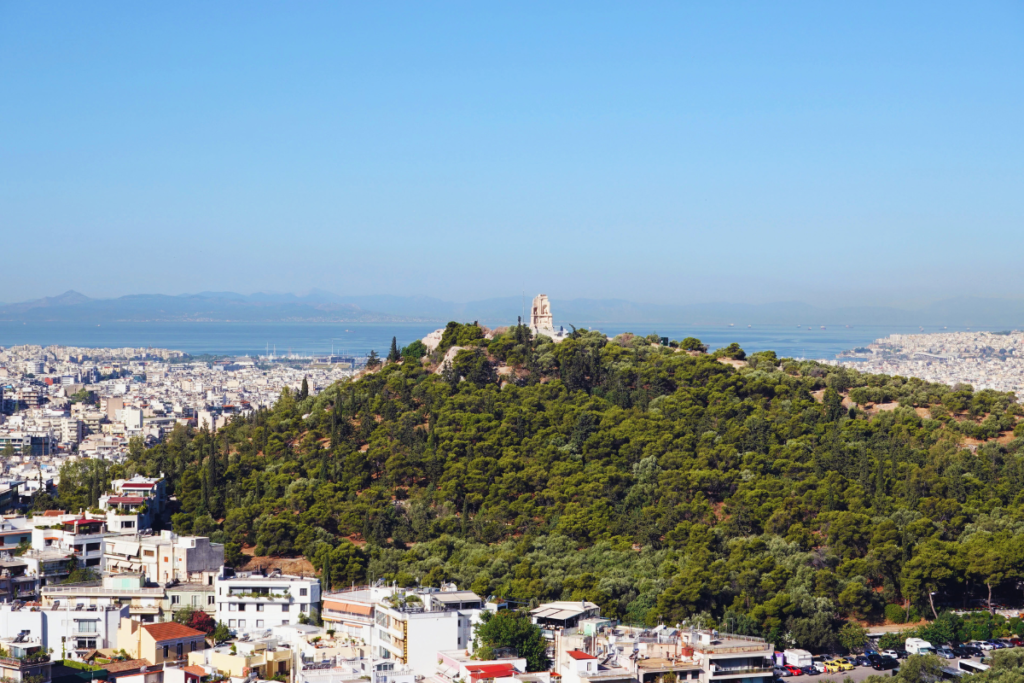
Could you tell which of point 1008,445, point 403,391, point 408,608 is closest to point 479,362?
point 403,391

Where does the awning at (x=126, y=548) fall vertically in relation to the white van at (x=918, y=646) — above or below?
above

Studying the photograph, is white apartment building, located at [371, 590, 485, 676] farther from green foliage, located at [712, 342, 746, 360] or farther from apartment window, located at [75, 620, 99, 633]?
green foliage, located at [712, 342, 746, 360]

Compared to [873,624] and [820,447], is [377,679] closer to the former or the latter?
[873,624]

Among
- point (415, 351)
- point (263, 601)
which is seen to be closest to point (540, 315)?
point (415, 351)

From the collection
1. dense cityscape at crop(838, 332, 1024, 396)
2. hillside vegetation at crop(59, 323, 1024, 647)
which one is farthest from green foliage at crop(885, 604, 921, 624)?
dense cityscape at crop(838, 332, 1024, 396)

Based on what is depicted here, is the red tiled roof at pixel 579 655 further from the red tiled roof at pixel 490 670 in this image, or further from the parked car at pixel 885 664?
the parked car at pixel 885 664

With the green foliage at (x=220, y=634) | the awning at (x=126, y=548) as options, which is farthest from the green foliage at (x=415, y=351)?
the green foliage at (x=220, y=634)
